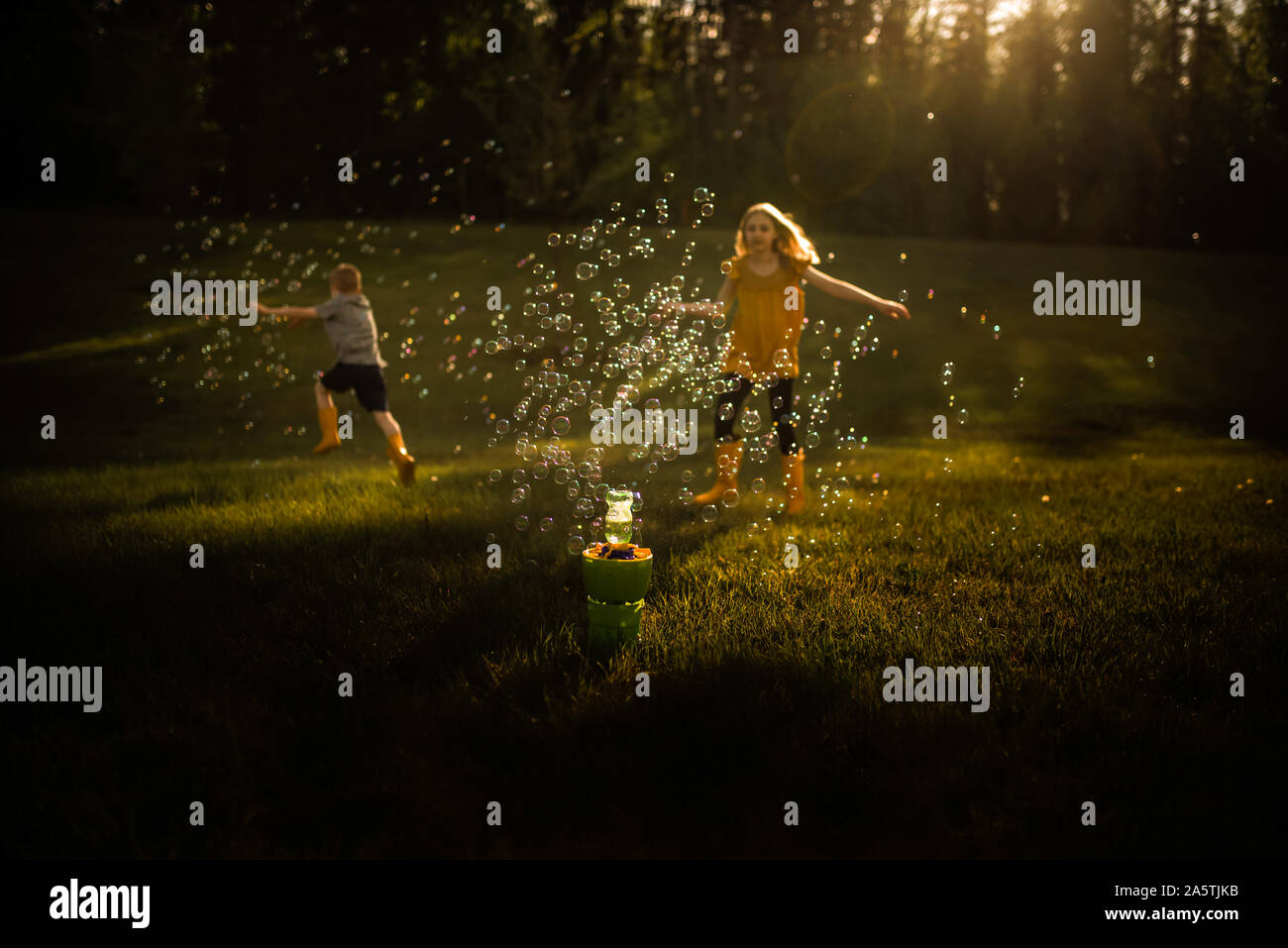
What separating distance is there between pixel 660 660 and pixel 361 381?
5640 mm

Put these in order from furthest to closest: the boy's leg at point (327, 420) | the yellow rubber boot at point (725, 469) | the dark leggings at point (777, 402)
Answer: the boy's leg at point (327, 420) → the dark leggings at point (777, 402) → the yellow rubber boot at point (725, 469)

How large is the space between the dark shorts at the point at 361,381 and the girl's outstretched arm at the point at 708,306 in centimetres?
342

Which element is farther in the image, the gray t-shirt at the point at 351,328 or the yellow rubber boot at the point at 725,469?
the gray t-shirt at the point at 351,328

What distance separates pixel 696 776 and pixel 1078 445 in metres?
11.4

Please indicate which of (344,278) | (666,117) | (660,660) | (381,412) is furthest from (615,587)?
(666,117)

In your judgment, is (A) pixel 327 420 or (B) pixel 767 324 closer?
(B) pixel 767 324

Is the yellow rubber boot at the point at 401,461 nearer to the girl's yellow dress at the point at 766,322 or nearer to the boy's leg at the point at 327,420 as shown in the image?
the boy's leg at the point at 327,420

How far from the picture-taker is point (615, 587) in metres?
4.02

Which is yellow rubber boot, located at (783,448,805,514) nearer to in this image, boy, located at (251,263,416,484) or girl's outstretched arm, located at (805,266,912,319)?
girl's outstretched arm, located at (805,266,912,319)

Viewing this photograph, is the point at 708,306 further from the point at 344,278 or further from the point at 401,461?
the point at 344,278

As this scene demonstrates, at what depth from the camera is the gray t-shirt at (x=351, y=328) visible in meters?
8.33

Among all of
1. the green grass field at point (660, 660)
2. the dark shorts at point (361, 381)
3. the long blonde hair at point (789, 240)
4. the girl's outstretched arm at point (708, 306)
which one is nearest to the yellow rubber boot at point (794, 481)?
the green grass field at point (660, 660)
